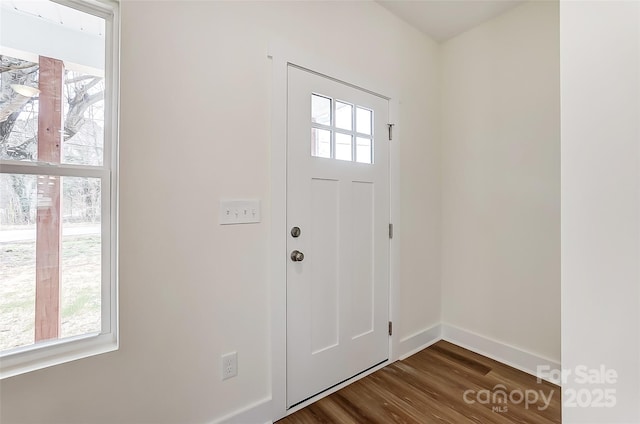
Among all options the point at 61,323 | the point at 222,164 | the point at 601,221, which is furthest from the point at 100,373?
the point at 601,221

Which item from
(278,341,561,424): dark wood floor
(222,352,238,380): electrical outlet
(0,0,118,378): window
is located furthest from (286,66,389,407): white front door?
(0,0,118,378): window

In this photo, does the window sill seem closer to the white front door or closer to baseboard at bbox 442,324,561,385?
the white front door

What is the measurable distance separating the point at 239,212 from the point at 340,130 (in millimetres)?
882

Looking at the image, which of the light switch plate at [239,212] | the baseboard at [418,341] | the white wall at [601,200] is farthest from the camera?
the baseboard at [418,341]

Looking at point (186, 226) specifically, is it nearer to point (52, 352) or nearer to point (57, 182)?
point (57, 182)

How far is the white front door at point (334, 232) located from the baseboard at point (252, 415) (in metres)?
0.15

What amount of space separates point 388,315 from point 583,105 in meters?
1.80

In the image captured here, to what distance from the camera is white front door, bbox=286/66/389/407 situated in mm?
1711

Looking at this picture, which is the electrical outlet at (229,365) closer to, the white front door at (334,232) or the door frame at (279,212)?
the door frame at (279,212)

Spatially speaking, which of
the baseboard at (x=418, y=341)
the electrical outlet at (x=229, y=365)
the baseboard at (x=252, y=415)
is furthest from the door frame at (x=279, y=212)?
the baseboard at (x=418, y=341)

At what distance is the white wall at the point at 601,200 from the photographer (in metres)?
0.72

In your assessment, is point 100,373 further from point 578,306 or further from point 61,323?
point 578,306

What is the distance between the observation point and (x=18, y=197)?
3.57 feet

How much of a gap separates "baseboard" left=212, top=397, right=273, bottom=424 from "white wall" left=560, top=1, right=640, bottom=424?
1349mm
